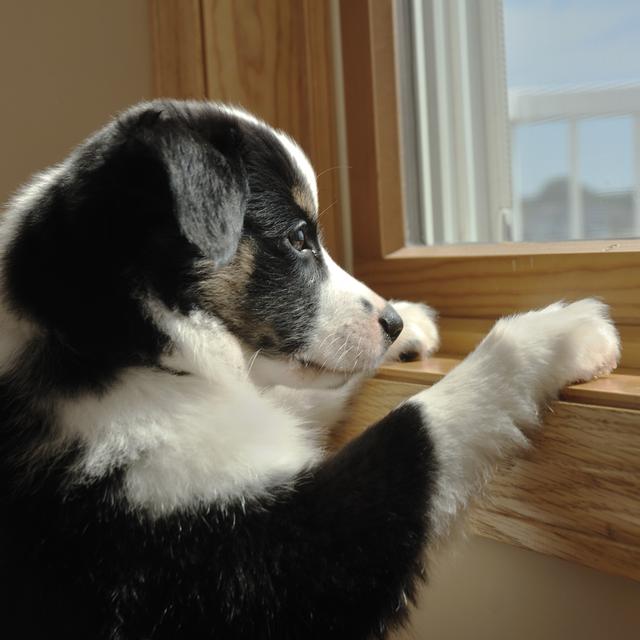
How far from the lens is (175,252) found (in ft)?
3.32

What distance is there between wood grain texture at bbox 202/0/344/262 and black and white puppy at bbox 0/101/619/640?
0.46m

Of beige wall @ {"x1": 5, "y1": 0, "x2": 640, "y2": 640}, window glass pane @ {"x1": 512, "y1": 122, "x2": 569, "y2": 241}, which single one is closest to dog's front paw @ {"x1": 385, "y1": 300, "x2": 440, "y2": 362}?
window glass pane @ {"x1": 512, "y1": 122, "x2": 569, "y2": 241}

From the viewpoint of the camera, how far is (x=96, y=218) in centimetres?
99

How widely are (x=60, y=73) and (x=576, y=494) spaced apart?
1445 mm

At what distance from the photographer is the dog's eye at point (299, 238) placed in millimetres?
1134

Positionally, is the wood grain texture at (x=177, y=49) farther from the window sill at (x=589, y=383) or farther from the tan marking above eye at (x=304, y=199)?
the window sill at (x=589, y=383)

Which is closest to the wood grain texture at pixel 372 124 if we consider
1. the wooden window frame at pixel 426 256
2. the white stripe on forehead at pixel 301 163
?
the wooden window frame at pixel 426 256

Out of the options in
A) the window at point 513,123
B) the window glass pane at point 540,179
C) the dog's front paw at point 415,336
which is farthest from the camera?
the window glass pane at point 540,179

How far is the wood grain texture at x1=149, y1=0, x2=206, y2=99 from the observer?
5.23ft

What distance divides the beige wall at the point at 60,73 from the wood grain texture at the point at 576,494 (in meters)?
1.19

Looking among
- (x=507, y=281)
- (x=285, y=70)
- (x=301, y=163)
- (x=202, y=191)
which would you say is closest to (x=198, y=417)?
(x=202, y=191)

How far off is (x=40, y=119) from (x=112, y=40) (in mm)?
240

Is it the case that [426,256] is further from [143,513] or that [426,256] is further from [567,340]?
[143,513]

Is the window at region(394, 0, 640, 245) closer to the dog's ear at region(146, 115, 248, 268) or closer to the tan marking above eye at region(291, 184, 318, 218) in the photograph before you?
the tan marking above eye at region(291, 184, 318, 218)
